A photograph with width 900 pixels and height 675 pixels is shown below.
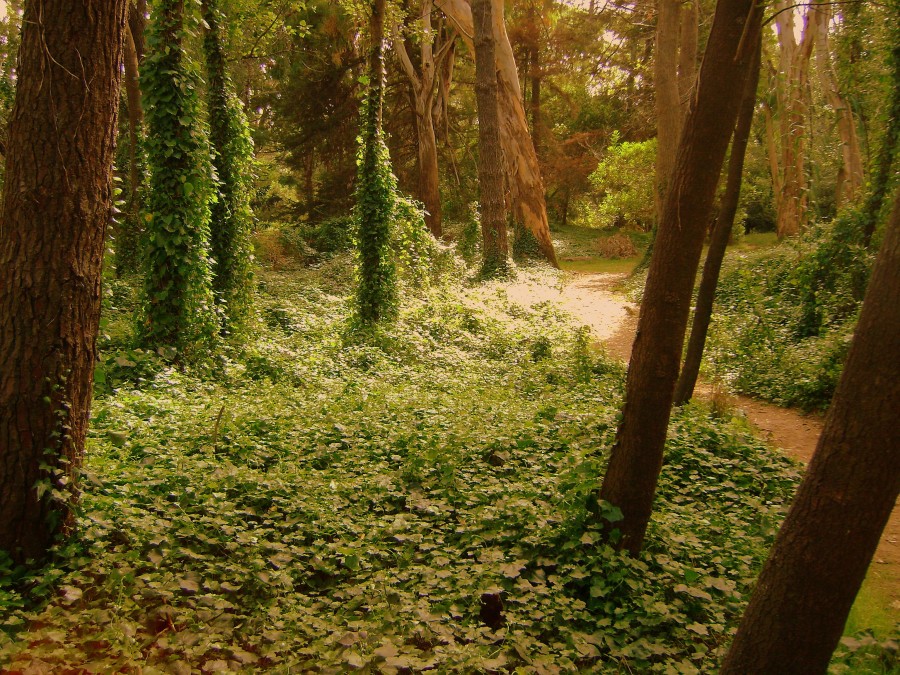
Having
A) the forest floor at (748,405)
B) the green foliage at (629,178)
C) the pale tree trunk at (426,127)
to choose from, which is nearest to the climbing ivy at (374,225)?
the forest floor at (748,405)

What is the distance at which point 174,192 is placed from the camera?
774 centimetres

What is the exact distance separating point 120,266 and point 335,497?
45.5ft

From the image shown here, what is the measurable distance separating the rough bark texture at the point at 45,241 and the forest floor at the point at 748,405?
4.61 meters

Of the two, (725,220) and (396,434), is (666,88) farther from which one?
(396,434)

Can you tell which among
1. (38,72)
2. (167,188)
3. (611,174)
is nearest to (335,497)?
(38,72)

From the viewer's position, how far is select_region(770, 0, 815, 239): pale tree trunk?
62.7ft

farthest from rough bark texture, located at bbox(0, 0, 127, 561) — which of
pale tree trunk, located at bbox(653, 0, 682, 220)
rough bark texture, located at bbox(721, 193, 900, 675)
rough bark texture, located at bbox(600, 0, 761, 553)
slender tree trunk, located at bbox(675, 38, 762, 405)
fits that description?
pale tree trunk, located at bbox(653, 0, 682, 220)

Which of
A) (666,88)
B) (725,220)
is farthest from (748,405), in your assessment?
(666,88)

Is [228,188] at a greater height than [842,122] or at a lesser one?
lesser

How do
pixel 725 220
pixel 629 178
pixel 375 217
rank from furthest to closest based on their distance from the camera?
1. pixel 629 178
2. pixel 375 217
3. pixel 725 220

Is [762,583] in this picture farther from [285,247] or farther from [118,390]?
[285,247]

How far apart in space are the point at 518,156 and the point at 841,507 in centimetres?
2134

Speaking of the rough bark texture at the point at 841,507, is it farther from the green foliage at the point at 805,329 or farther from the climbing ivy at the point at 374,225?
the climbing ivy at the point at 374,225

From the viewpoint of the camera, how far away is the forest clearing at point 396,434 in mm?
2859
